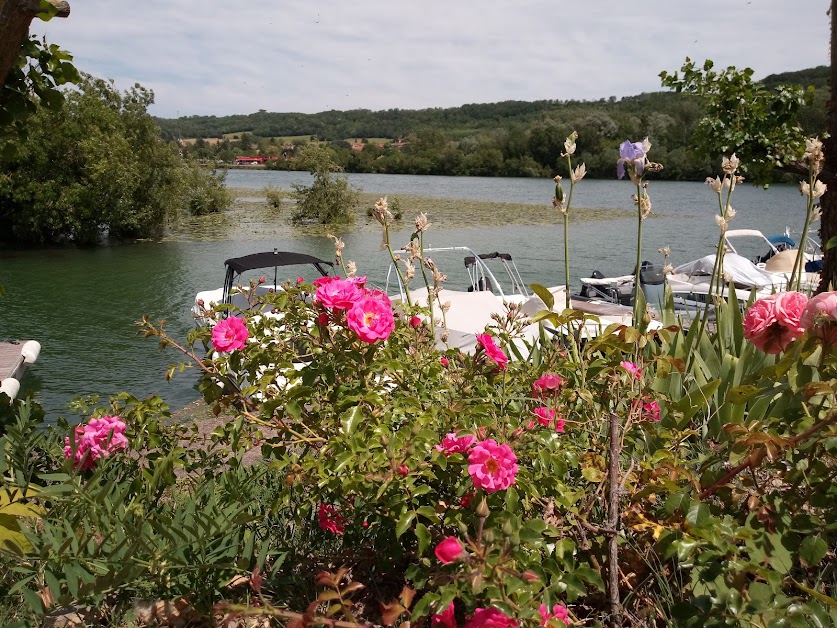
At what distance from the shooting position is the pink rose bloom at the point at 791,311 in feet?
5.38

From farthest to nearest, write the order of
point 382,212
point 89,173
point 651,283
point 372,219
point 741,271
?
point 372,219 → point 89,173 → point 741,271 → point 651,283 → point 382,212

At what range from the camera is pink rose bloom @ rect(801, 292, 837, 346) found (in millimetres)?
1477

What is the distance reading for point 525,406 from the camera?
95.3 inches

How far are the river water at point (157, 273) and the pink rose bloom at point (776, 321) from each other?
3.02 metres

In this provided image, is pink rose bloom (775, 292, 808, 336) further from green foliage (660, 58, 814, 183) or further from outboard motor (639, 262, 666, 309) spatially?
outboard motor (639, 262, 666, 309)

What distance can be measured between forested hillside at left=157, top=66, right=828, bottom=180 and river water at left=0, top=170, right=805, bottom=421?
24.1 m

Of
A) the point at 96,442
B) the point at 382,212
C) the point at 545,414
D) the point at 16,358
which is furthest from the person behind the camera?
the point at 16,358

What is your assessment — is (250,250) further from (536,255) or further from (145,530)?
(145,530)

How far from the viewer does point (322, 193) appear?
92.6 ft

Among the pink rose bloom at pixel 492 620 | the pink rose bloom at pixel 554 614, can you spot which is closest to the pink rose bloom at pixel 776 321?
the pink rose bloom at pixel 554 614

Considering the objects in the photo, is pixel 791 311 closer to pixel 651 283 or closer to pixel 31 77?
pixel 31 77

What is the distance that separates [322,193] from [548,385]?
27092mm

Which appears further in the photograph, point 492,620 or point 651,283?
point 651,283

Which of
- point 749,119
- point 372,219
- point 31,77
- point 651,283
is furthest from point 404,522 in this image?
point 372,219
